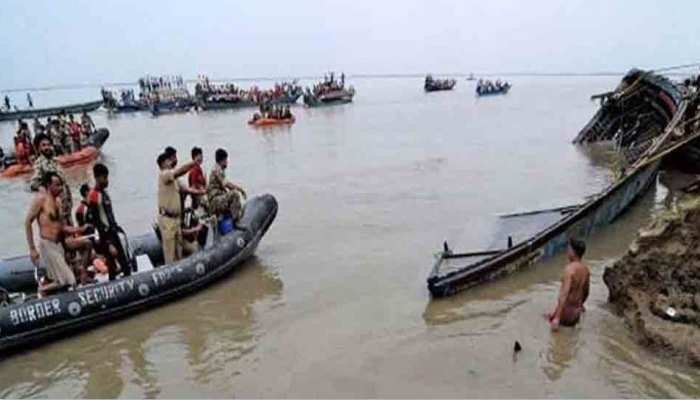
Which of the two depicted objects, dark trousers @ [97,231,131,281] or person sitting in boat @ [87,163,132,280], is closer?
person sitting in boat @ [87,163,132,280]

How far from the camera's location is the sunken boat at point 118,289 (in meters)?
7.59

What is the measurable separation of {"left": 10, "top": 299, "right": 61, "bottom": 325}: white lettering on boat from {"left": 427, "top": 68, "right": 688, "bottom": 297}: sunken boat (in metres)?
4.81

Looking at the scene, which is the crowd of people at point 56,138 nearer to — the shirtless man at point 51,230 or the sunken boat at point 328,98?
the shirtless man at point 51,230

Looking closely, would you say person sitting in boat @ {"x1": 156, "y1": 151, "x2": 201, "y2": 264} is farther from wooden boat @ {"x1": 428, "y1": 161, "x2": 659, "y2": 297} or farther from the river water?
wooden boat @ {"x1": 428, "y1": 161, "x2": 659, "y2": 297}

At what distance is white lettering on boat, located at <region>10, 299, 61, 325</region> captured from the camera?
7477 millimetres

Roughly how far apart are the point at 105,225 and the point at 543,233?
630 centimetres

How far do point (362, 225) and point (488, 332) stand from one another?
617 centimetres

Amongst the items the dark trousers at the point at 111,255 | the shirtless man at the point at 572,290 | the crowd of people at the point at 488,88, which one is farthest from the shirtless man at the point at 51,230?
the crowd of people at the point at 488,88

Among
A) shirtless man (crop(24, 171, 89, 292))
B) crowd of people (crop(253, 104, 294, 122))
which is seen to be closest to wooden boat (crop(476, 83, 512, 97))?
crowd of people (crop(253, 104, 294, 122))

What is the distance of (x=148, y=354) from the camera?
7645 millimetres

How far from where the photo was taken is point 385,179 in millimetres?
19719

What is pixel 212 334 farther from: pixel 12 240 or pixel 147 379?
pixel 12 240

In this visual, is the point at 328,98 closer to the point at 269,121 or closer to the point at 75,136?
the point at 269,121

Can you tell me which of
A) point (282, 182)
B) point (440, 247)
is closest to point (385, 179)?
point (282, 182)
